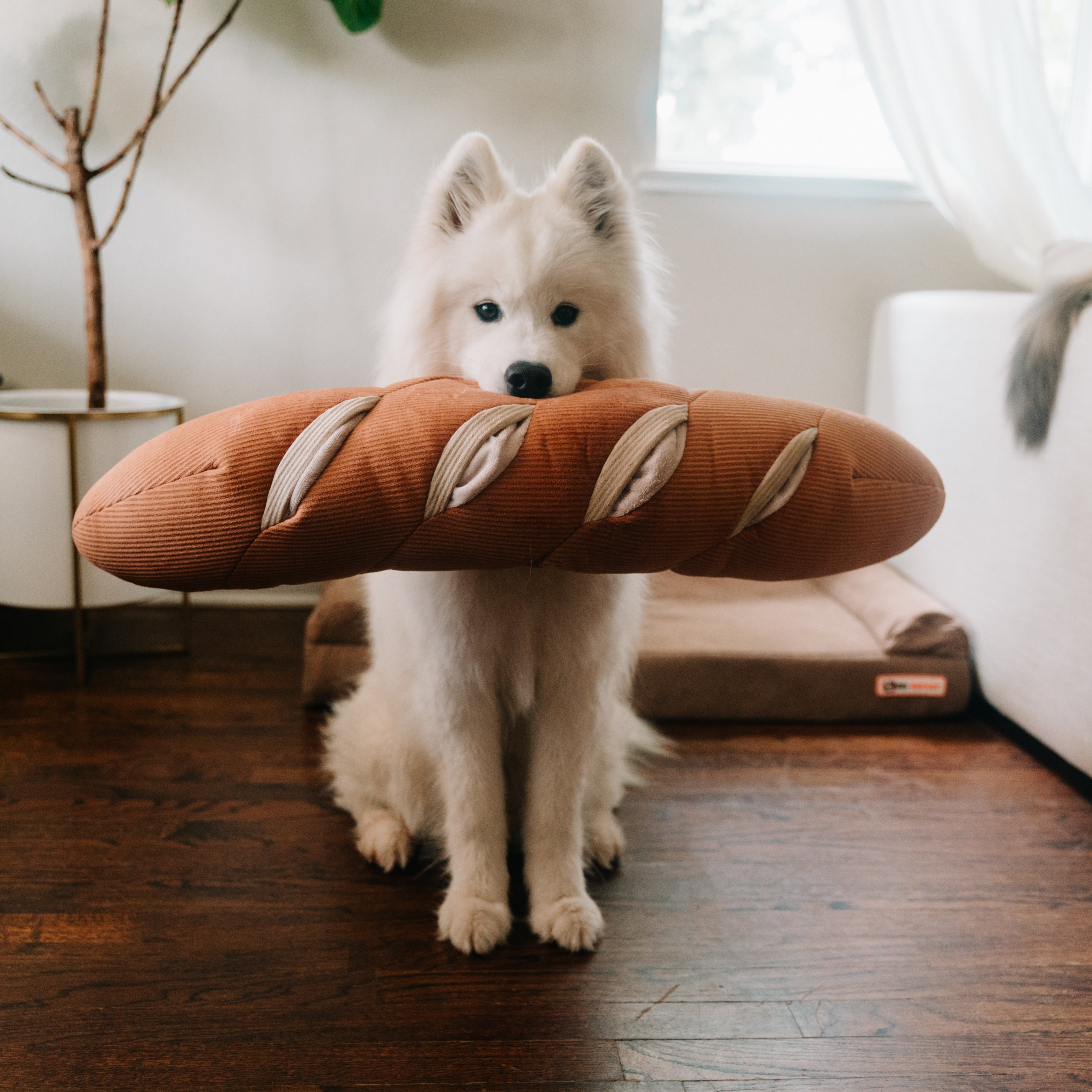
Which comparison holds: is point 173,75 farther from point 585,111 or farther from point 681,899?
point 681,899

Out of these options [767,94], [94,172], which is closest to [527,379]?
[94,172]

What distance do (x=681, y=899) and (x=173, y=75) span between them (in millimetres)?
2787

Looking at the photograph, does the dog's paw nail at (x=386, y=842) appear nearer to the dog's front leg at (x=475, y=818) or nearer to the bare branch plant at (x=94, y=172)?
the dog's front leg at (x=475, y=818)

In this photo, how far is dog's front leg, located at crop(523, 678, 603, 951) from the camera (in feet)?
4.63

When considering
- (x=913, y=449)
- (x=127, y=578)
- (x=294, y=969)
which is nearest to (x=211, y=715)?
(x=294, y=969)

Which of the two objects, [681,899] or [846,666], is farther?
[846,666]

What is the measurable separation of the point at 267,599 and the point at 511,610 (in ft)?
6.58

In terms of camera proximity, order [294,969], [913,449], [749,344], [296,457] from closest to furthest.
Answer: [296,457]
[913,449]
[294,969]
[749,344]

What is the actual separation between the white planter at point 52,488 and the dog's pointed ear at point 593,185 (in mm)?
1390

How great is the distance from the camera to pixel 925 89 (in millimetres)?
2666

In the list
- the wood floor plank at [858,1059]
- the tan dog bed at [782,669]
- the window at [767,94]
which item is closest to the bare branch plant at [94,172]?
the tan dog bed at [782,669]

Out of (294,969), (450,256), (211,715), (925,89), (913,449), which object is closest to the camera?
(913,449)

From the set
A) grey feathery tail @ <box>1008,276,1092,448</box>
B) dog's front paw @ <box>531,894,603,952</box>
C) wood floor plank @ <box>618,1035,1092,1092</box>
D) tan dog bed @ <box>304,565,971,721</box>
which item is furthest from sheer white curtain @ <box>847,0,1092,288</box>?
dog's front paw @ <box>531,894,603,952</box>

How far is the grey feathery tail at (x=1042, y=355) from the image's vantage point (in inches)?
76.3
